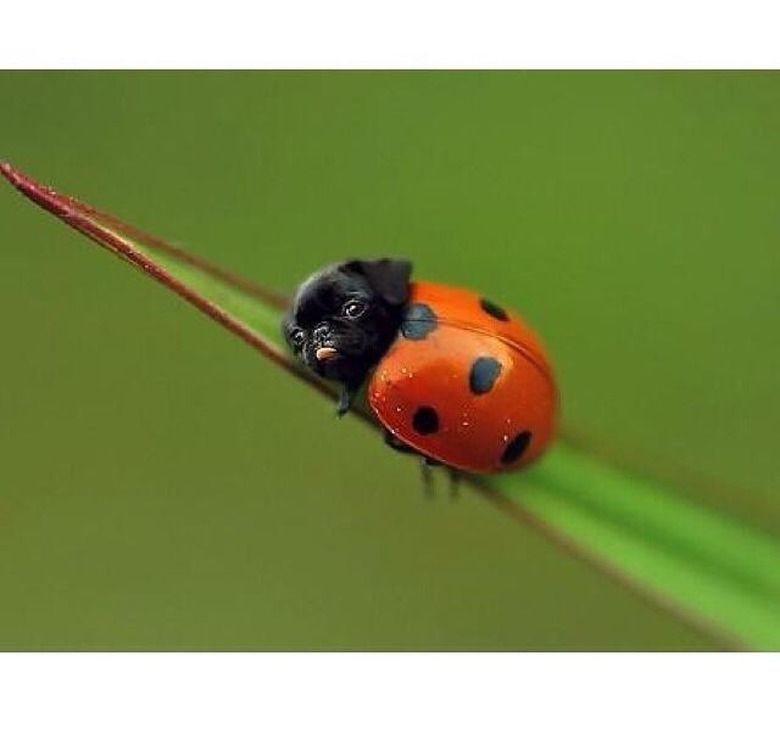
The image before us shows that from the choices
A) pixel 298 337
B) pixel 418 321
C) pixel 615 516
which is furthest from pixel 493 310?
pixel 615 516

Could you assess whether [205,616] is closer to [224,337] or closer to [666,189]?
[224,337]

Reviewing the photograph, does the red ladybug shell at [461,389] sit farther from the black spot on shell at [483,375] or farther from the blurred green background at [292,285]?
the blurred green background at [292,285]

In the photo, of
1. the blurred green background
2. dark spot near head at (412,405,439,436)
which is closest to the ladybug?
dark spot near head at (412,405,439,436)

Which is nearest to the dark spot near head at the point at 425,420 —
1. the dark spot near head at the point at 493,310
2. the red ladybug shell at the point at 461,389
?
A: the red ladybug shell at the point at 461,389

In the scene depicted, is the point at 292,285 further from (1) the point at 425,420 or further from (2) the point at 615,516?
(2) the point at 615,516

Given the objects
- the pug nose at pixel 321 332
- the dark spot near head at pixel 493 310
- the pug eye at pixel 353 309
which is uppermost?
the dark spot near head at pixel 493 310

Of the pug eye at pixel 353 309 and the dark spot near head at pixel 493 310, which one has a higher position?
the dark spot near head at pixel 493 310
